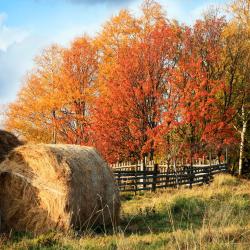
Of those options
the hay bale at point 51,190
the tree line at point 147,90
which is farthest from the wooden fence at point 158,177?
the hay bale at point 51,190

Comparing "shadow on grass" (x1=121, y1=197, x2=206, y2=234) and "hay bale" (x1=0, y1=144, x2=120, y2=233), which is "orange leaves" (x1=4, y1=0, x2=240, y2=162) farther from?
"hay bale" (x1=0, y1=144, x2=120, y2=233)

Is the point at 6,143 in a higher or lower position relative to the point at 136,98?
lower

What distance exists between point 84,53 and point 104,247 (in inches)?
894

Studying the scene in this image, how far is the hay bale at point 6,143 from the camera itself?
916 centimetres

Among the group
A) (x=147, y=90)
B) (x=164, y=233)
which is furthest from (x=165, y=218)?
(x=147, y=90)

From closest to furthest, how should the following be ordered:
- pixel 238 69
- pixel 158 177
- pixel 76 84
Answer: pixel 158 177 → pixel 238 69 → pixel 76 84

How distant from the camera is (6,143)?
9367mm

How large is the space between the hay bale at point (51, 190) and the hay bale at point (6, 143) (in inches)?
8.3

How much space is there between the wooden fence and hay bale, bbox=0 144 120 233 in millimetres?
6510

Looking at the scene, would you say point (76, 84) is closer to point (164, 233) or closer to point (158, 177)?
point (158, 177)

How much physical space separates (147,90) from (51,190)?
1236cm

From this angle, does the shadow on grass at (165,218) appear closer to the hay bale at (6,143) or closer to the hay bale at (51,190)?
the hay bale at (51,190)

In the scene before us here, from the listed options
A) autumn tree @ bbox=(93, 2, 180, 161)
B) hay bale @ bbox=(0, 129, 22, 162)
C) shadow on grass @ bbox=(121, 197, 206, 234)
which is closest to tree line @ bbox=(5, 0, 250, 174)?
autumn tree @ bbox=(93, 2, 180, 161)

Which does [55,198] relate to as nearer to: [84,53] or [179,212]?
[179,212]
